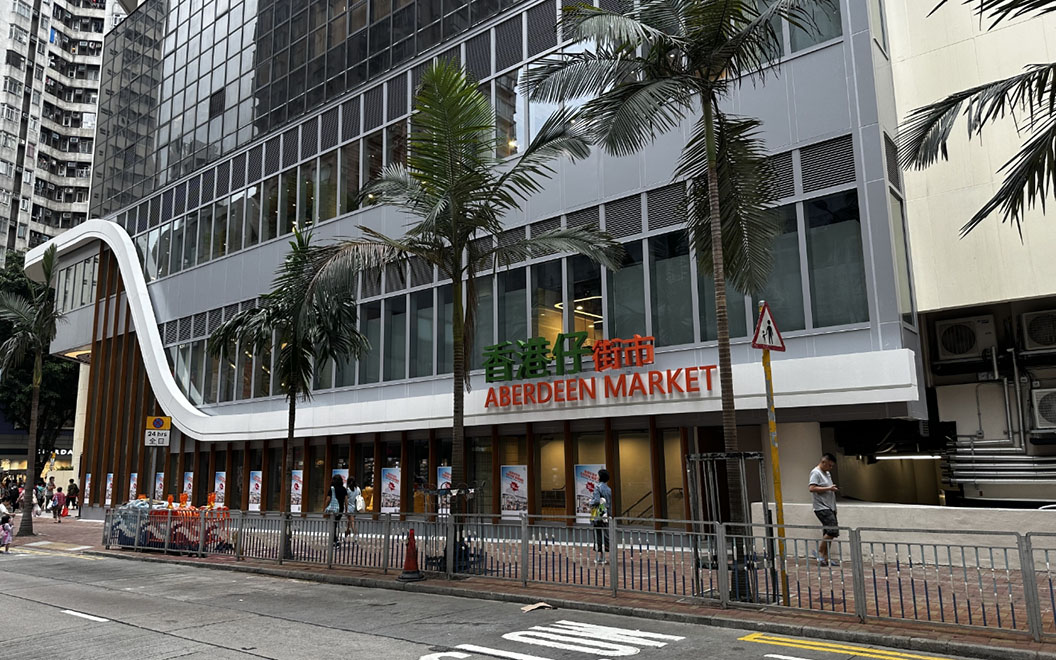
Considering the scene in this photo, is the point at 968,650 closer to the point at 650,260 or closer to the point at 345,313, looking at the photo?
the point at 650,260

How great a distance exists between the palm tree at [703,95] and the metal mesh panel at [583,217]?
632 cm

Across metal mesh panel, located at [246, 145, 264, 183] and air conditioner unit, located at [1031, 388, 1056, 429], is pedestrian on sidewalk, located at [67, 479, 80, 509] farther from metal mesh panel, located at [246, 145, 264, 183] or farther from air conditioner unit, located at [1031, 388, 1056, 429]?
air conditioner unit, located at [1031, 388, 1056, 429]

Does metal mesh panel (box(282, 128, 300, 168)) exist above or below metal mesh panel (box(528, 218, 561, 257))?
above

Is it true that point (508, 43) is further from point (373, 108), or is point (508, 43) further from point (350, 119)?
point (350, 119)

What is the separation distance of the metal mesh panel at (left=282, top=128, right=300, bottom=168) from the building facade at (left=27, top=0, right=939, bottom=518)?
Result: 0.32 ft

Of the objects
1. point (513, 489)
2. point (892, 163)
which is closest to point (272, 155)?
point (513, 489)

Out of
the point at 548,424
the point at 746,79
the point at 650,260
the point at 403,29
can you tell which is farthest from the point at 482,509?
the point at 403,29

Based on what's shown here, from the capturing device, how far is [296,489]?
83.4 feet

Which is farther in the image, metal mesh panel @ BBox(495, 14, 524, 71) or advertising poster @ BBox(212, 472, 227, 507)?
advertising poster @ BBox(212, 472, 227, 507)

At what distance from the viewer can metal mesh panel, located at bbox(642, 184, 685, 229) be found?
1756 centimetres

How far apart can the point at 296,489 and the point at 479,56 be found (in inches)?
583

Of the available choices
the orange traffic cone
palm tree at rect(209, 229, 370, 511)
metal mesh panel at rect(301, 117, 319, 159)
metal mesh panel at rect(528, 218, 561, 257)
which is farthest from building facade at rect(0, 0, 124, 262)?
the orange traffic cone

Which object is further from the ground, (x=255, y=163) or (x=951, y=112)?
(x=255, y=163)

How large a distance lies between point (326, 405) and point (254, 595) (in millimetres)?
12570
